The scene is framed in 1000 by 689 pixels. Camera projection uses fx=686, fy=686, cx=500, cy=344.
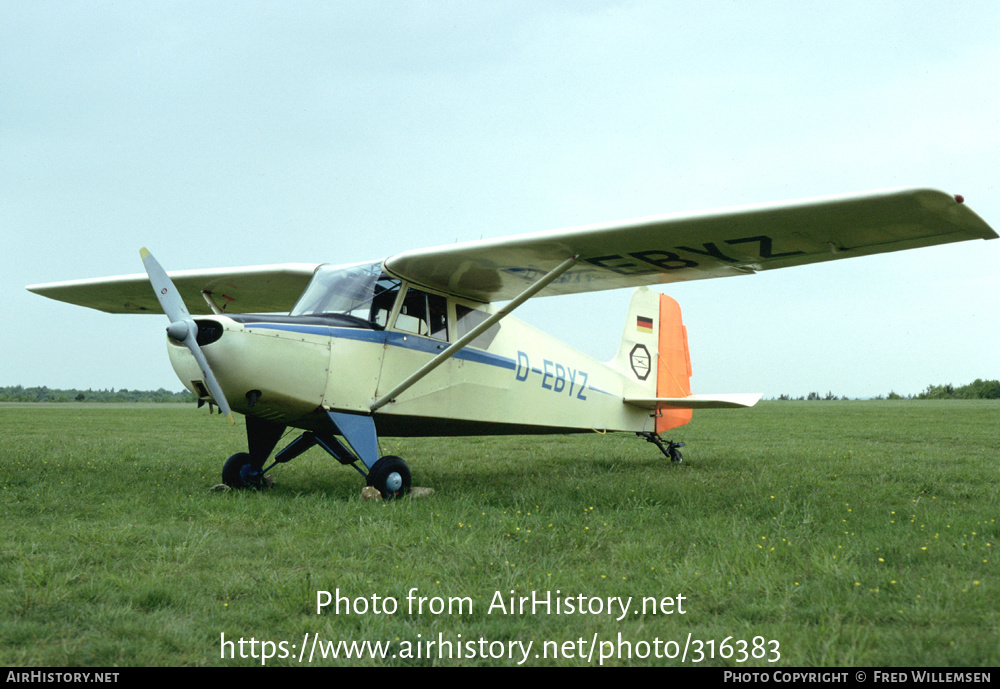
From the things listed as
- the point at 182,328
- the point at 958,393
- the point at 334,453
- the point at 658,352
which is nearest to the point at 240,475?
the point at 334,453

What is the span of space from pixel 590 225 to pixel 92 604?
16.3 ft

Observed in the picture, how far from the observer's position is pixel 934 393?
2501 inches

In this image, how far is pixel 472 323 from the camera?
27.8ft

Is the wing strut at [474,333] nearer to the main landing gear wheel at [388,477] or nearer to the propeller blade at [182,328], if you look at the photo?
the main landing gear wheel at [388,477]

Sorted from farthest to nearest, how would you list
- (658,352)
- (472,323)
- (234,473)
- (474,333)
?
(658,352), (472,323), (234,473), (474,333)

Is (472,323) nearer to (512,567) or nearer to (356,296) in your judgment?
(356,296)

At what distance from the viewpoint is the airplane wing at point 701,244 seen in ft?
18.6

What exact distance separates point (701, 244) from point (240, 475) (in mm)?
5580

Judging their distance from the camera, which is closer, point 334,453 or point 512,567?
point 512,567

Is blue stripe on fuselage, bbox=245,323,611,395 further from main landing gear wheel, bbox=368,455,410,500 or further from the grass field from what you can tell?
the grass field

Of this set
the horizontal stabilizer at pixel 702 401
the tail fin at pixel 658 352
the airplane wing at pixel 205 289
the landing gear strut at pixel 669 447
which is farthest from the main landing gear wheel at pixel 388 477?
the landing gear strut at pixel 669 447
